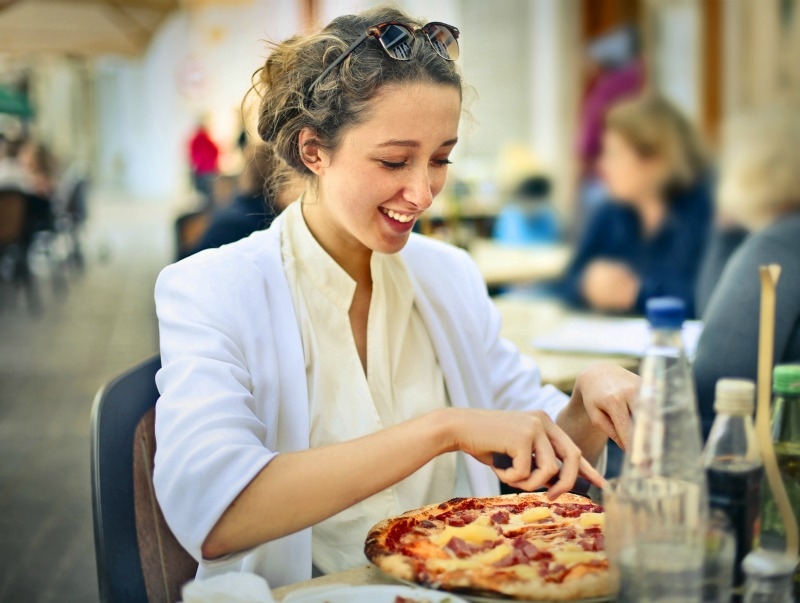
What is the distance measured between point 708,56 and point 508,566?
7.62 metres

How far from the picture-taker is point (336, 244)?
5.99 feet

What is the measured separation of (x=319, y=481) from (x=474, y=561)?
9.2 inches

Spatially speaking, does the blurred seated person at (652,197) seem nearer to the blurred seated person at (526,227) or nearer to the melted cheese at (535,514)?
the blurred seated person at (526,227)

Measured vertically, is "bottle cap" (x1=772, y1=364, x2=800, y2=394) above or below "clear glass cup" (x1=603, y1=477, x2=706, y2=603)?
above

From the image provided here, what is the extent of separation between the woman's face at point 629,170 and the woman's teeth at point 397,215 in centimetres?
286

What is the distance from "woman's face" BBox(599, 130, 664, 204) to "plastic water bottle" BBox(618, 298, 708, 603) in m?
3.41

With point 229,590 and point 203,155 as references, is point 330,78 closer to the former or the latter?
point 229,590

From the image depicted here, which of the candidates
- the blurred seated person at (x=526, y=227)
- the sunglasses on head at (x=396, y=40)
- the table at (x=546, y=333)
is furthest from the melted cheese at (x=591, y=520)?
the blurred seated person at (x=526, y=227)

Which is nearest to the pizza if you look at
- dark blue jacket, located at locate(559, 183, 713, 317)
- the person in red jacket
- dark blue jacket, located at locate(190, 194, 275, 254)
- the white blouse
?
the white blouse

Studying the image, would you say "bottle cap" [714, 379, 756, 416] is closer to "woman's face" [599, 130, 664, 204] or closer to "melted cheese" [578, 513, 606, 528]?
"melted cheese" [578, 513, 606, 528]

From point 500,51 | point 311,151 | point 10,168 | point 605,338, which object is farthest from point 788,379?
point 500,51

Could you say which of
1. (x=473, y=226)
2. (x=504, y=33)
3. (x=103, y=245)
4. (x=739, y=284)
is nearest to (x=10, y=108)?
(x=103, y=245)

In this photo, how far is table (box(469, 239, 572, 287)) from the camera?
475 centimetres

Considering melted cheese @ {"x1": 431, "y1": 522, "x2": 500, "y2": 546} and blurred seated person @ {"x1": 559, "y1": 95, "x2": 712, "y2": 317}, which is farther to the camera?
blurred seated person @ {"x1": 559, "y1": 95, "x2": 712, "y2": 317}
